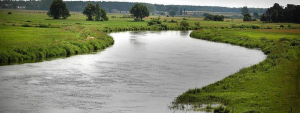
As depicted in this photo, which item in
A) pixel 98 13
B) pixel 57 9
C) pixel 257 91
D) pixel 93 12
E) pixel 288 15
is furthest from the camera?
pixel 98 13

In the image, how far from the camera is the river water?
80.4 feet

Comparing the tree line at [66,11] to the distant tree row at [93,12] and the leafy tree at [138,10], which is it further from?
the leafy tree at [138,10]

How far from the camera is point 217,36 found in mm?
84688

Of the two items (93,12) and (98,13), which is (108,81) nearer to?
(93,12)

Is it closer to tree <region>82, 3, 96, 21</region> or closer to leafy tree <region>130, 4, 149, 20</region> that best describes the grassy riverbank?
tree <region>82, 3, 96, 21</region>

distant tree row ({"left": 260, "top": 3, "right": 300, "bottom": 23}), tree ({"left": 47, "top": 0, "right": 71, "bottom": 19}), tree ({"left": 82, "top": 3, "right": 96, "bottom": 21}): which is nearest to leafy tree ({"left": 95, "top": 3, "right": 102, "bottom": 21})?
tree ({"left": 82, "top": 3, "right": 96, "bottom": 21})

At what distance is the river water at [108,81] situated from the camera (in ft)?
80.4

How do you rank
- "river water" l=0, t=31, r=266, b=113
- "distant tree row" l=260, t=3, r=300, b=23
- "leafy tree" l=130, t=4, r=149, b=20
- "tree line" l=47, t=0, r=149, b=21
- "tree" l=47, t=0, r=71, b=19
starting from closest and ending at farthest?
"river water" l=0, t=31, r=266, b=113 < "distant tree row" l=260, t=3, r=300, b=23 < "tree" l=47, t=0, r=71, b=19 < "tree line" l=47, t=0, r=149, b=21 < "leafy tree" l=130, t=4, r=149, b=20

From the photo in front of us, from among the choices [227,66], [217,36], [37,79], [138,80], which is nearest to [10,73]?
[37,79]

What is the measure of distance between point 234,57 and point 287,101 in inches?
1117

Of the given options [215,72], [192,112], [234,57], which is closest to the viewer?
[192,112]

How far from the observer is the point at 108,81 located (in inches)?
1284

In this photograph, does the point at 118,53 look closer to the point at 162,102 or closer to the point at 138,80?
the point at 138,80

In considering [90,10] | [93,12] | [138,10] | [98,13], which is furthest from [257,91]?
[138,10]
